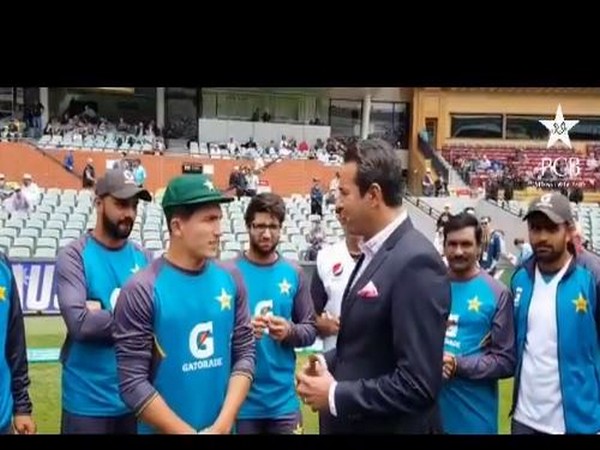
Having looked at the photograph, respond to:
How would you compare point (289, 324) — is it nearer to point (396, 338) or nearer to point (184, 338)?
point (184, 338)

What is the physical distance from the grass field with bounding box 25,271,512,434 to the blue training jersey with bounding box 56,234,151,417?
171 millimetres

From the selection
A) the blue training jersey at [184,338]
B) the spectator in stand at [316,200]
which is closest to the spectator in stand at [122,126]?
the spectator in stand at [316,200]

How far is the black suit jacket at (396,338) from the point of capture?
151 cm

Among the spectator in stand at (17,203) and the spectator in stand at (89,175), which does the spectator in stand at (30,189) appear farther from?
the spectator in stand at (89,175)

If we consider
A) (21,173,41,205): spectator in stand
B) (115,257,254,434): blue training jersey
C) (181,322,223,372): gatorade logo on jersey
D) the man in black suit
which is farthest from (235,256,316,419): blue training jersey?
(21,173,41,205): spectator in stand

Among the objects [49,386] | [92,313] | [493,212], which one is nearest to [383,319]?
[92,313]

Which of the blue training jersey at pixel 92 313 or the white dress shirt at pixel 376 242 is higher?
the white dress shirt at pixel 376 242

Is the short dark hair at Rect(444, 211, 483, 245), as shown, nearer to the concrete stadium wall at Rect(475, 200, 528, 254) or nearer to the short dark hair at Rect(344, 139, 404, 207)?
the concrete stadium wall at Rect(475, 200, 528, 254)

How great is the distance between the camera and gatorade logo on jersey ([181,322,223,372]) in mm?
2021

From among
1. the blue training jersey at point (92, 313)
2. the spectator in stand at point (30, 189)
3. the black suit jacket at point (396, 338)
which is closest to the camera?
the black suit jacket at point (396, 338)

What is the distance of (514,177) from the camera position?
3494 millimetres

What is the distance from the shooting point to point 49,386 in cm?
282

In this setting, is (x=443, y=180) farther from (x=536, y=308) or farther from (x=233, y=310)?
(x=233, y=310)
